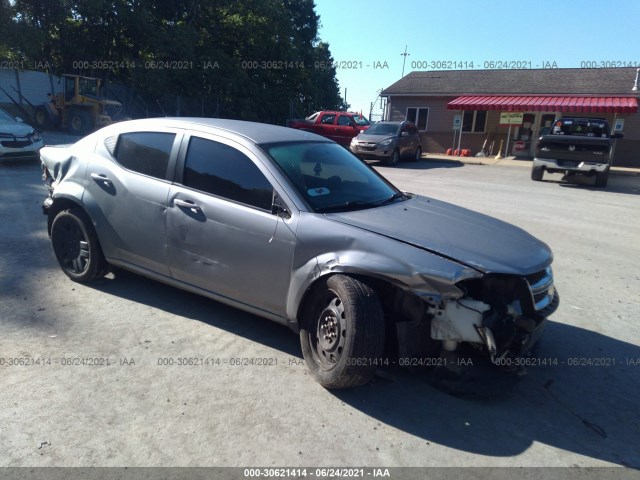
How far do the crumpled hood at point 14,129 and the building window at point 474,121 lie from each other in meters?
21.5

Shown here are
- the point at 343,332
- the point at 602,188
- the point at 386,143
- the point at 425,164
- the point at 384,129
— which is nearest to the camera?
the point at 343,332

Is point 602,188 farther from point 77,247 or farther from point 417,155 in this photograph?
point 77,247

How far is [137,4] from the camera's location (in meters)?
28.2

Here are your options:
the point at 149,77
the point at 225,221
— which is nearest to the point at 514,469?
the point at 225,221

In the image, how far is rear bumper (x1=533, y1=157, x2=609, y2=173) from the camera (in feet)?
48.1

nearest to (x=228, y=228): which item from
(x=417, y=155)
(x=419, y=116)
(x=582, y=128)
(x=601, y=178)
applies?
(x=601, y=178)

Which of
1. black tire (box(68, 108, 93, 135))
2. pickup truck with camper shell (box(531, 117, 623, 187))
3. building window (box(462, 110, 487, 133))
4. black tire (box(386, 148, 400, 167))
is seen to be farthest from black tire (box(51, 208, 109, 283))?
building window (box(462, 110, 487, 133))

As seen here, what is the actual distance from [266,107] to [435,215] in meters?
33.4

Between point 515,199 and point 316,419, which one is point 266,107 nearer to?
point 515,199

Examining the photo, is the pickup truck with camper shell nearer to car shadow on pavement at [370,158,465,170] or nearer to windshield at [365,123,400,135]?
car shadow on pavement at [370,158,465,170]

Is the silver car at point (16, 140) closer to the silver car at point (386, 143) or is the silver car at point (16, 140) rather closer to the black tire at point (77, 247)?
the black tire at point (77, 247)

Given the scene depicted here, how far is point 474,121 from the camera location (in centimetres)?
2702

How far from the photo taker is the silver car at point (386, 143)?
1867 centimetres

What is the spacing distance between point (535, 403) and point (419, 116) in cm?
2651
